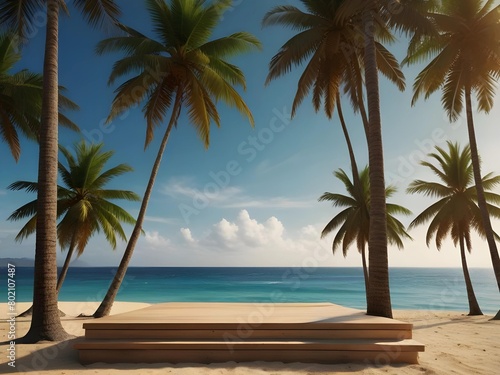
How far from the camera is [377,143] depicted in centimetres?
861

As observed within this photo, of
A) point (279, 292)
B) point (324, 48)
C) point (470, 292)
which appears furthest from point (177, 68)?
point (279, 292)

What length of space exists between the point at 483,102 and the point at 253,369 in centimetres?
1707

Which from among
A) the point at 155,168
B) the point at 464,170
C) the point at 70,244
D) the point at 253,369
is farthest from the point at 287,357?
the point at 464,170

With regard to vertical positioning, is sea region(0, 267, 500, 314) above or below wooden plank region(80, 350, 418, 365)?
below

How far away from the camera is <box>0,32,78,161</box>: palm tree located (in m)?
12.3

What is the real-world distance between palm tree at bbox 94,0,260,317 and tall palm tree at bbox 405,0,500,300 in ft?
25.8

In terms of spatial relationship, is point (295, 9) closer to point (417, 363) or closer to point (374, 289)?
point (374, 289)

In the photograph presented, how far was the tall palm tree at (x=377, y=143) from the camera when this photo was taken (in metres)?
7.88

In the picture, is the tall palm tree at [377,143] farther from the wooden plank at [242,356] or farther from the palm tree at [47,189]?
the palm tree at [47,189]

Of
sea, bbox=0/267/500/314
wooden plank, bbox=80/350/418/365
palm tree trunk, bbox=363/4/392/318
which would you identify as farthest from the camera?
sea, bbox=0/267/500/314

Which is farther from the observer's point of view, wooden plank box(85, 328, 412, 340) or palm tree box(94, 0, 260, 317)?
palm tree box(94, 0, 260, 317)

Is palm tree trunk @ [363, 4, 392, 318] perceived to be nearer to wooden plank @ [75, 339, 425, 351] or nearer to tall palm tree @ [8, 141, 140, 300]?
wooden plank @ [75, 339, 425, 351]

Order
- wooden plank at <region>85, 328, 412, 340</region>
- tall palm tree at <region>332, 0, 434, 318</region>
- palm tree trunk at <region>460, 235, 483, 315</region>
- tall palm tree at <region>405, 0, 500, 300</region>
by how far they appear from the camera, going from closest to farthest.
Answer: wooden plank at <region>85, 328, 412, 340</region>
tall palm tree at <region>332, 0, 434, 318</region>
tall palm tree at <region>405, 0, 500, 300</region>
palm tree trunk at <region>460, 235, 483, 315</region>

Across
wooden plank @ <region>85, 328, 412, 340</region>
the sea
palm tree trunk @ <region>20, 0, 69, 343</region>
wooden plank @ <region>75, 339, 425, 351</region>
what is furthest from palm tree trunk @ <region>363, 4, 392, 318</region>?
the sea
